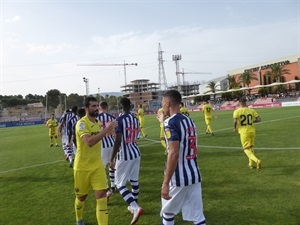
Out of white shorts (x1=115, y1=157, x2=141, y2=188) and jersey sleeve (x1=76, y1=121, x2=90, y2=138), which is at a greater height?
jersey sleeve (x1=76, y1=121, x2=90, y2=138)

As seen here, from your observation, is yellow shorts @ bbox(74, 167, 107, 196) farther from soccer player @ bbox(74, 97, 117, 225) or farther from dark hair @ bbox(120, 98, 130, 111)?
dark hair @ bbox(120, 98, 130, 111)

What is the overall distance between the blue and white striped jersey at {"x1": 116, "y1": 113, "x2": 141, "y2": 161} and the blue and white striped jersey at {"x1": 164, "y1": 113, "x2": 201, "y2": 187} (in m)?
2.28

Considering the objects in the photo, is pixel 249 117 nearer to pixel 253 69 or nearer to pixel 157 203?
pixel 157 203

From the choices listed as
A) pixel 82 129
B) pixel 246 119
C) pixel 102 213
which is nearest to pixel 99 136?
pixel 82 129

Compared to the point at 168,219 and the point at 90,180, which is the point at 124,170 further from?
the point at 168,219

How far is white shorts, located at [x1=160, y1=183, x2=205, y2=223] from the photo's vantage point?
164 inches

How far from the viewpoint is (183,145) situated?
13.6ft

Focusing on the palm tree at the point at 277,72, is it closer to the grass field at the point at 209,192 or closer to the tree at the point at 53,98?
the tree at the point at 53,98

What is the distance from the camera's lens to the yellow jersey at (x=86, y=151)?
17.5 ft

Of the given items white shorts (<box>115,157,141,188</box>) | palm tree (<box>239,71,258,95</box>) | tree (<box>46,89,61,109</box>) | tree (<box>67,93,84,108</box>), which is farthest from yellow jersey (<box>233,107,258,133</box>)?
tree (<box>46,89,61,109</box>)

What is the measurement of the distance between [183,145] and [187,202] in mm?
805

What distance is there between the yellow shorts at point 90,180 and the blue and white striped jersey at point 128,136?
3.15ft

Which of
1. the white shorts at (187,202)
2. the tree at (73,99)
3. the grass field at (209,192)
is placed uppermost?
the tree at (73,99)

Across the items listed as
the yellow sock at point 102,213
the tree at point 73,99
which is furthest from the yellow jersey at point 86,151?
the tree at point 73,99
